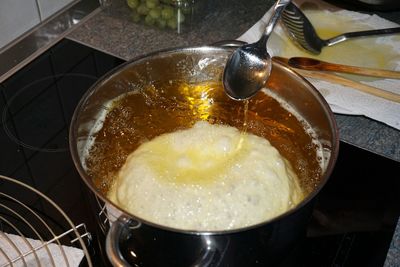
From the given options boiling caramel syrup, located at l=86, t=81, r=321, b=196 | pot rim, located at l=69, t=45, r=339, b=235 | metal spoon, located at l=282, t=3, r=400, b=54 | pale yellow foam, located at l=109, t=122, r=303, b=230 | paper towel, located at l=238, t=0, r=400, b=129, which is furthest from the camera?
metal spoon, located at l=282, t=3, r=400, b=54

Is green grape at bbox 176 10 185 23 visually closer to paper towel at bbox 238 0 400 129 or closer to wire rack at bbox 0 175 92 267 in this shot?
paper towel at bbox 238 0 400 129

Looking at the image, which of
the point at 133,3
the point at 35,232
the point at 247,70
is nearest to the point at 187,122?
the point at 247,70

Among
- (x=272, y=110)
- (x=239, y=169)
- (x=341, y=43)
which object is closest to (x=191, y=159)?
(x=239, y=169)

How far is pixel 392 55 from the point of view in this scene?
0.88 metres

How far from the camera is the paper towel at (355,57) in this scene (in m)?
0.75

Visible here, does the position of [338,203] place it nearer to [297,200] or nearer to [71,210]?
[297,200]

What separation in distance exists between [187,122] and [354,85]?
0.29m

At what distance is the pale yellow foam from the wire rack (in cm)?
7

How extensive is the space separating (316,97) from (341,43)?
13.4 inches

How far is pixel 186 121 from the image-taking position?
2.24ft

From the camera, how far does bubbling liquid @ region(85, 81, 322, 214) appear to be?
0.62 meters

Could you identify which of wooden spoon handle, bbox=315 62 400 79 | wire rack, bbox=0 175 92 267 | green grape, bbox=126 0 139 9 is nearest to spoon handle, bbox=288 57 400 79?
wooden spoon handle, bbox=315 62 400 79

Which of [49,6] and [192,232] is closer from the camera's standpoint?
[192,232]

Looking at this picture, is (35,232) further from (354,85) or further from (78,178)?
(354,85)
